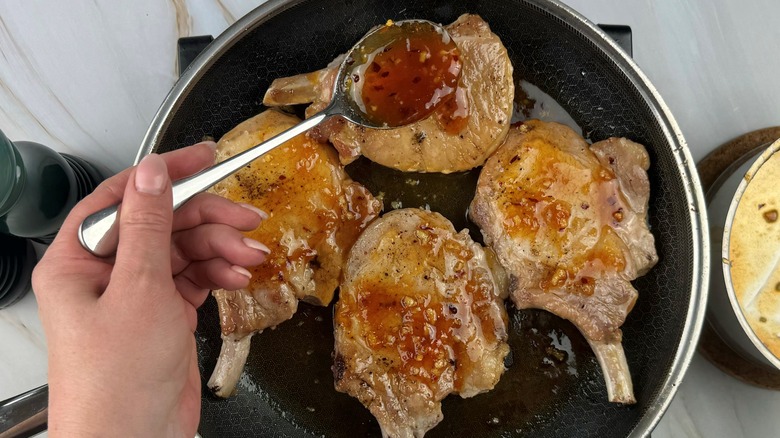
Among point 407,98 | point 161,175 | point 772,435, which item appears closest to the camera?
point 161,175

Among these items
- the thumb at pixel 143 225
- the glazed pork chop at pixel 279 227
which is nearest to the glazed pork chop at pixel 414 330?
the glazed pork chop at pixel 279 227

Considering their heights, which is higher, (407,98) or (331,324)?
(407,98)

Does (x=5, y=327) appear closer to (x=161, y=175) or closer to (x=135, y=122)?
(x=135, y=122)

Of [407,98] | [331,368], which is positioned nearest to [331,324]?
[331,368]

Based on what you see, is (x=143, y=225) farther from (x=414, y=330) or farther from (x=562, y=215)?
(x=562, y=215)

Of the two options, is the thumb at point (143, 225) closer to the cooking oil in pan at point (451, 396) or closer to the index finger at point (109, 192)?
the index finger at point (109, 192)
